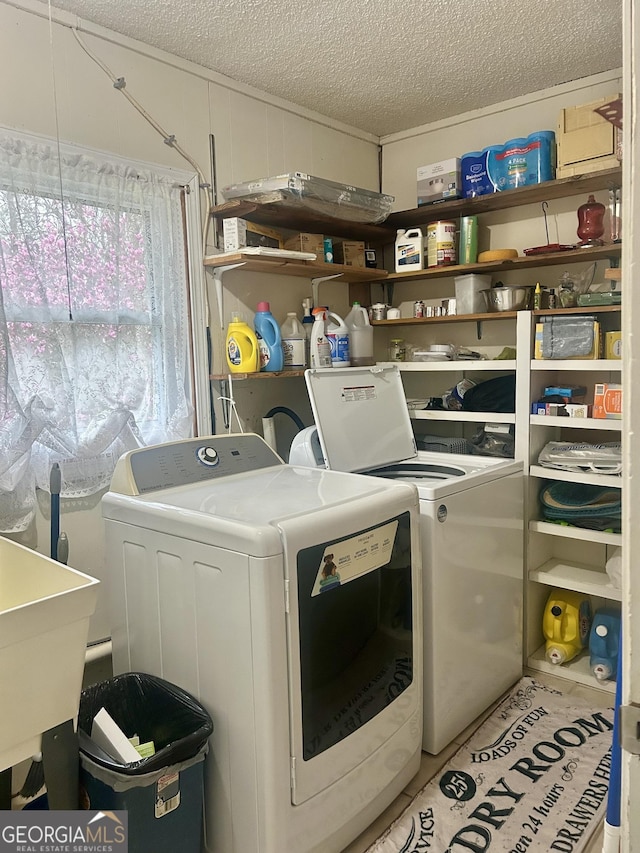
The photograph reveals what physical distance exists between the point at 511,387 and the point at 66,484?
6.09 feet

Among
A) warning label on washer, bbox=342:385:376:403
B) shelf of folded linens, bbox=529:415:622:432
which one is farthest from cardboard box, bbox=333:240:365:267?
shelf of folded linens, bbox=529:415:622:432

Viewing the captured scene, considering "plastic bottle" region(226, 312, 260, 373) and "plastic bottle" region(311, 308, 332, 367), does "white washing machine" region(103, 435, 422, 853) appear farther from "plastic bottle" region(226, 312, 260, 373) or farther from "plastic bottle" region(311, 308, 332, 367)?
"plastic bottle" region(311, 308, 332, 367)

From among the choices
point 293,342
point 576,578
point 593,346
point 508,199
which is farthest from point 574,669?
point 508,199

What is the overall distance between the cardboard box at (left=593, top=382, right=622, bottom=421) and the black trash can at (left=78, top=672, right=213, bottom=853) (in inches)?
70.3

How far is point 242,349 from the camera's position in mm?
2523

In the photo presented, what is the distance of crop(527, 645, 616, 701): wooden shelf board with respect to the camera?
258cm

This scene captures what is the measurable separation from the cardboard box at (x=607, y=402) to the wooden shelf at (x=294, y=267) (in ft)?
3.84

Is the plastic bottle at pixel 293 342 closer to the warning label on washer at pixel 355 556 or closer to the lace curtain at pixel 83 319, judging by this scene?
the lace curtain at pixel 83 319

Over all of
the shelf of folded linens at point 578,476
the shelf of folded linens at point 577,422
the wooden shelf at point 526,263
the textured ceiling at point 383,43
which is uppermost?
the textured ceiling at point 383,43

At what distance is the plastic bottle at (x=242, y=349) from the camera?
2527 mm

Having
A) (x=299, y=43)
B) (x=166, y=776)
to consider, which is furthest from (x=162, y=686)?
(x=299, y=43)

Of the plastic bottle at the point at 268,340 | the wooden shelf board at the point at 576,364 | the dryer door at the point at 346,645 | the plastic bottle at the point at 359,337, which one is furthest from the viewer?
the plastic bottle at the point at 359,337

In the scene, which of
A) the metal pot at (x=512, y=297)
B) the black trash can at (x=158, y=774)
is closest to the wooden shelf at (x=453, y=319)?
the metal pot at (x=512, y=297)

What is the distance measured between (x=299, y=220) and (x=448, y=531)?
150 centimetres
